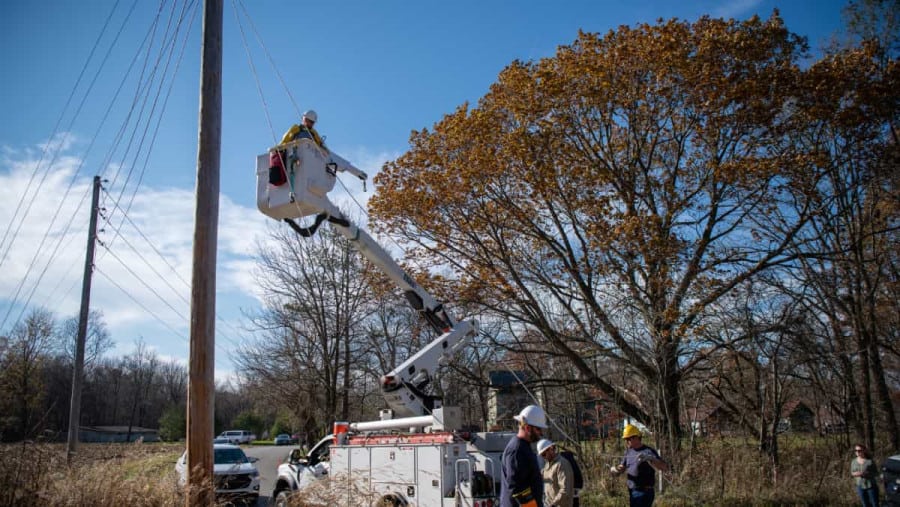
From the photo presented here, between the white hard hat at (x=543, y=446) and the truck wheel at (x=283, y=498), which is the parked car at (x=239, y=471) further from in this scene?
the white hard hat at (x=543, y=446)

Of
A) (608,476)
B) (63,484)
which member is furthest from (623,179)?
(63,484)

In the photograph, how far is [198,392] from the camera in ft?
20.7

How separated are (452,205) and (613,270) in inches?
194

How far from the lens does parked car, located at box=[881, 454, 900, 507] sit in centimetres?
1181

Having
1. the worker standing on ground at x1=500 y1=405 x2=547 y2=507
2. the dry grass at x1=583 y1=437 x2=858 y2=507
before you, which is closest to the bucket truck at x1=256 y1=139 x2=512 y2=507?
the worker standing on ground at x1=500 y1=405 x2=547 y2=507

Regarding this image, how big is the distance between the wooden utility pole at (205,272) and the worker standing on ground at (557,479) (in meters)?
3.99

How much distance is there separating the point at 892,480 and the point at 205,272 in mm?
13485

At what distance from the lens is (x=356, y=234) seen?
9969 millimetres

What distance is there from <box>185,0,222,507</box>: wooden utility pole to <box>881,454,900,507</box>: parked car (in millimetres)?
12779

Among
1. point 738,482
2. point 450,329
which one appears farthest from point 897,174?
point 450,329

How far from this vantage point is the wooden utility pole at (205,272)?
6273 millimetres

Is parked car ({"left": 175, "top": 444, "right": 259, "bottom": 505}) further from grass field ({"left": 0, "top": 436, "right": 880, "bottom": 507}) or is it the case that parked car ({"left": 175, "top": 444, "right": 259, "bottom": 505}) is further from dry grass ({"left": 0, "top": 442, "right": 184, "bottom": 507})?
dry grass ({"left": 0, "top": 442, "right": 184, "bottom": 507})

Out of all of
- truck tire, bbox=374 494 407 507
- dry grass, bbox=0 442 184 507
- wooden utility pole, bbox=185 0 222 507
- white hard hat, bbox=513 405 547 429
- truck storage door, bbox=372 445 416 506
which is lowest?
truck tire, bbox=374 494 407 507

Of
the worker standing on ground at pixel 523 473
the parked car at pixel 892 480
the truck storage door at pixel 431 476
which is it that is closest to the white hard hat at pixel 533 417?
the worker standing on ground at pixel 523 473
